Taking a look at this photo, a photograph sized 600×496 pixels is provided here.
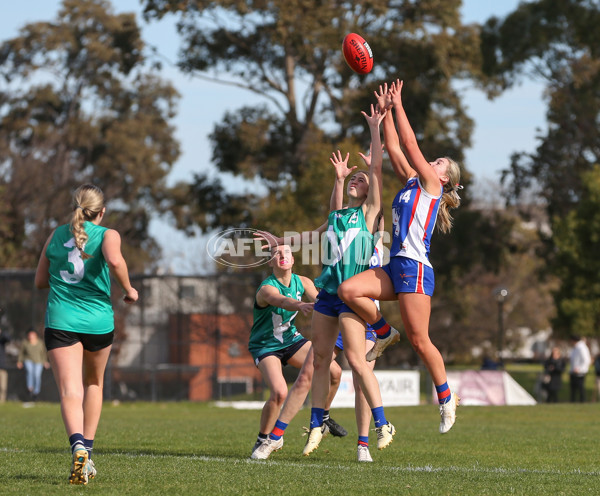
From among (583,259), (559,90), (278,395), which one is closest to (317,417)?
(278,395)

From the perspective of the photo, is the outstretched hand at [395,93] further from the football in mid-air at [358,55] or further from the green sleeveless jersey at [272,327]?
the green sleeveless jersey at [272,327]

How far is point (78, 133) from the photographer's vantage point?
4766 centimetres

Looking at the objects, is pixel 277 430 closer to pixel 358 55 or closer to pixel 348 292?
pixel 348 292

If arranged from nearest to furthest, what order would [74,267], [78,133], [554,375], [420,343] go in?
[74,267], [420,343], [554,375], [78,133]

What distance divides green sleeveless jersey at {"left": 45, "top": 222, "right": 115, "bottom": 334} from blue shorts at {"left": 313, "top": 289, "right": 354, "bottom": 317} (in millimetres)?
1984

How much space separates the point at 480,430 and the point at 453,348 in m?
45.5

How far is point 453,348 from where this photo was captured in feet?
192

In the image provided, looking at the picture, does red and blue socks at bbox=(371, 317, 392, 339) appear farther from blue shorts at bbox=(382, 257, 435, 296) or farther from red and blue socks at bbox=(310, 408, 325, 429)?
red and blue socks at bbox=(310, 408, 325, 429)

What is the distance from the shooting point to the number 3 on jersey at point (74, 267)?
6.62 metres

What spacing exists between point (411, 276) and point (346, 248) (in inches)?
32.8

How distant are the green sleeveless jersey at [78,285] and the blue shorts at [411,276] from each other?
7.16ft

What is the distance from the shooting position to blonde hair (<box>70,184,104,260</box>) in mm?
6590

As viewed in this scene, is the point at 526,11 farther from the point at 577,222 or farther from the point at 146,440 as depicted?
the point at 146,440

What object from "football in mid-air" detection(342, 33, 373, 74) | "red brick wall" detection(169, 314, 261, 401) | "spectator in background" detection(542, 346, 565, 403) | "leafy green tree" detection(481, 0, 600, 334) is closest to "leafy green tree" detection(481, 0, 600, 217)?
"leafy green tree" detection(481, 0, 600, 334)
